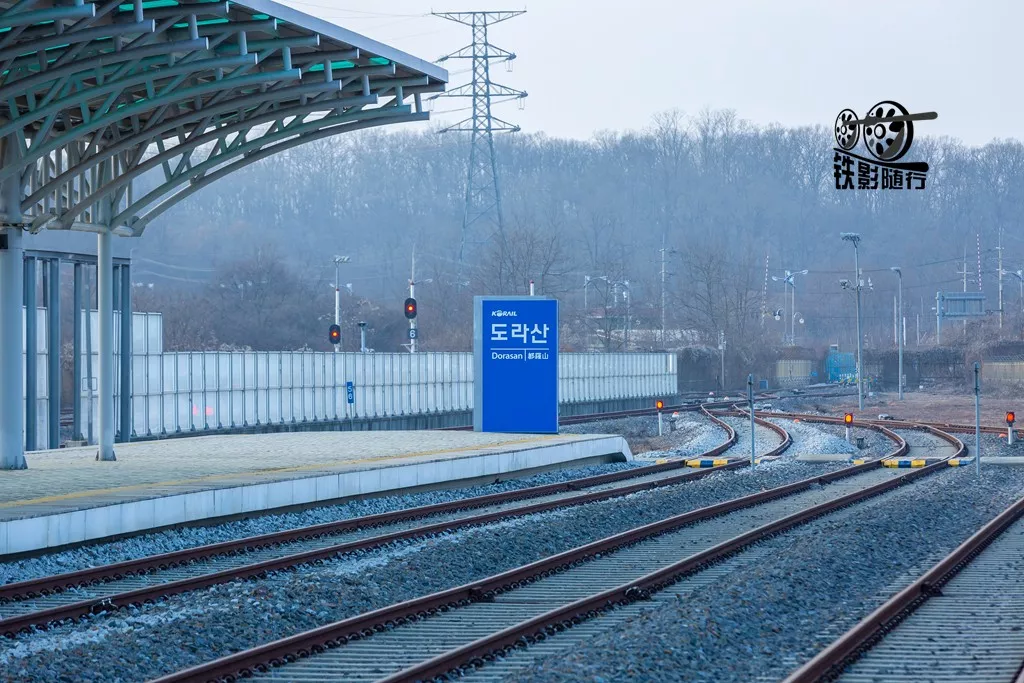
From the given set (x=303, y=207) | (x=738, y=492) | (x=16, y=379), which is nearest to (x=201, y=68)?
(x=16, y=379)

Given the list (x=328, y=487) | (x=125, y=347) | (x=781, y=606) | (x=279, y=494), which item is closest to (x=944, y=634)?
(x=781, y=606)

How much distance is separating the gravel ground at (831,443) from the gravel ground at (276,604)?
14.0 meters

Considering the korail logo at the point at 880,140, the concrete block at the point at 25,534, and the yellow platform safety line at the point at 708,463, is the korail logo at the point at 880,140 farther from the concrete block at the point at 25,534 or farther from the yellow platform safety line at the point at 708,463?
the concrete block at the point at 25,534

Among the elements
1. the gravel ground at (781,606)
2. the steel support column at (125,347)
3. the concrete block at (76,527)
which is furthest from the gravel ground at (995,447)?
the concrete block at (76,527)

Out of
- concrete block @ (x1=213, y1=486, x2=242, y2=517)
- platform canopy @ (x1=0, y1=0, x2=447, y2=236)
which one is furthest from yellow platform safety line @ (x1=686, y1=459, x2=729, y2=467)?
concrete block @ (x1=213, y1=486, x2=242, y2=517)

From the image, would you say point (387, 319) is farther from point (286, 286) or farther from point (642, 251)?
point (642, 251)

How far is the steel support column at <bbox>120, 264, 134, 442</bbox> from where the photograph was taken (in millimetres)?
23938

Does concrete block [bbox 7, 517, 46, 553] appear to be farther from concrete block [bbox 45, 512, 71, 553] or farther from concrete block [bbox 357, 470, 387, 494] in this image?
concrete block [bbox 357, 470, 387, 494]

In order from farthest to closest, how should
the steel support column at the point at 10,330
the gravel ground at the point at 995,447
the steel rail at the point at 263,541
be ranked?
the gravel ground at the point at 995,447 → the steel support column at the point at 10,330 → the steel rail at the point at 263,541

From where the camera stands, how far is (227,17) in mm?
14703

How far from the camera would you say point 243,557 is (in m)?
12.8

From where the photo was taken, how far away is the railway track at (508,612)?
8.21 m

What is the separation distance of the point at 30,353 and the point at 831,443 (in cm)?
1855

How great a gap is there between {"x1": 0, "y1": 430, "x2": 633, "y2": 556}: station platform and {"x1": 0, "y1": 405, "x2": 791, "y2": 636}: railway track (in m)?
1.28
